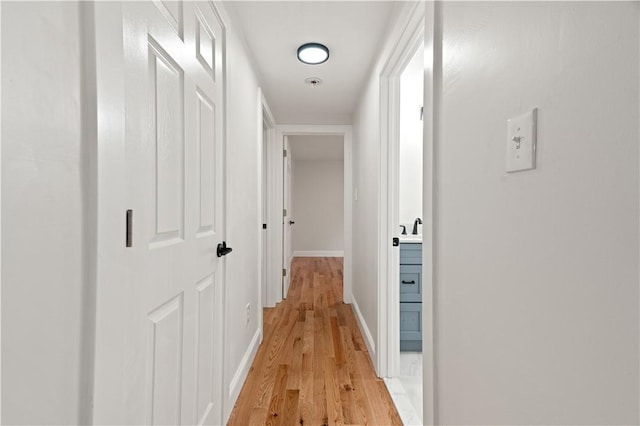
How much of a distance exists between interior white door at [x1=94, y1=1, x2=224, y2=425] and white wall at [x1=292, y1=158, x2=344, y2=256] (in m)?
5.94

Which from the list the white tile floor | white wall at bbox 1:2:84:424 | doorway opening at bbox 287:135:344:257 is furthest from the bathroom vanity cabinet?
doorway opening at bbox 287:135:344:257

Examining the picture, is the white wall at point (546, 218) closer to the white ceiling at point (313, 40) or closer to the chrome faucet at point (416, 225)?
the white ceiling at point (313, 40)

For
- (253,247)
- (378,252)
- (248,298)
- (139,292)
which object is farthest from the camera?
(253,247)

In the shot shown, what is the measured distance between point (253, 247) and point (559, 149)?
2.19 metres

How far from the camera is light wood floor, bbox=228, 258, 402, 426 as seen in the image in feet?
5.63

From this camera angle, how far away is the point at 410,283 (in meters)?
2.47

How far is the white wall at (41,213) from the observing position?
0.48m

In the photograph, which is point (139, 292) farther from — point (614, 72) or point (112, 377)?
point (614, 72)

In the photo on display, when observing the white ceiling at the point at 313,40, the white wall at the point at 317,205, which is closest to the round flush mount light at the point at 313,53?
the white ceiling at the point at 313,40

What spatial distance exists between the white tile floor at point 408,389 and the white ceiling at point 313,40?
215 centimetres

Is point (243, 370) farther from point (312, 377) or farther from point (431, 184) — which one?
point (431, 184)

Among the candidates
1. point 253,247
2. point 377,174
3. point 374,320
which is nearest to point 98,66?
point 377,174

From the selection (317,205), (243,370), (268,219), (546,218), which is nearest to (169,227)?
(546,218)

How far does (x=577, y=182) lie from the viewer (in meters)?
0.55
